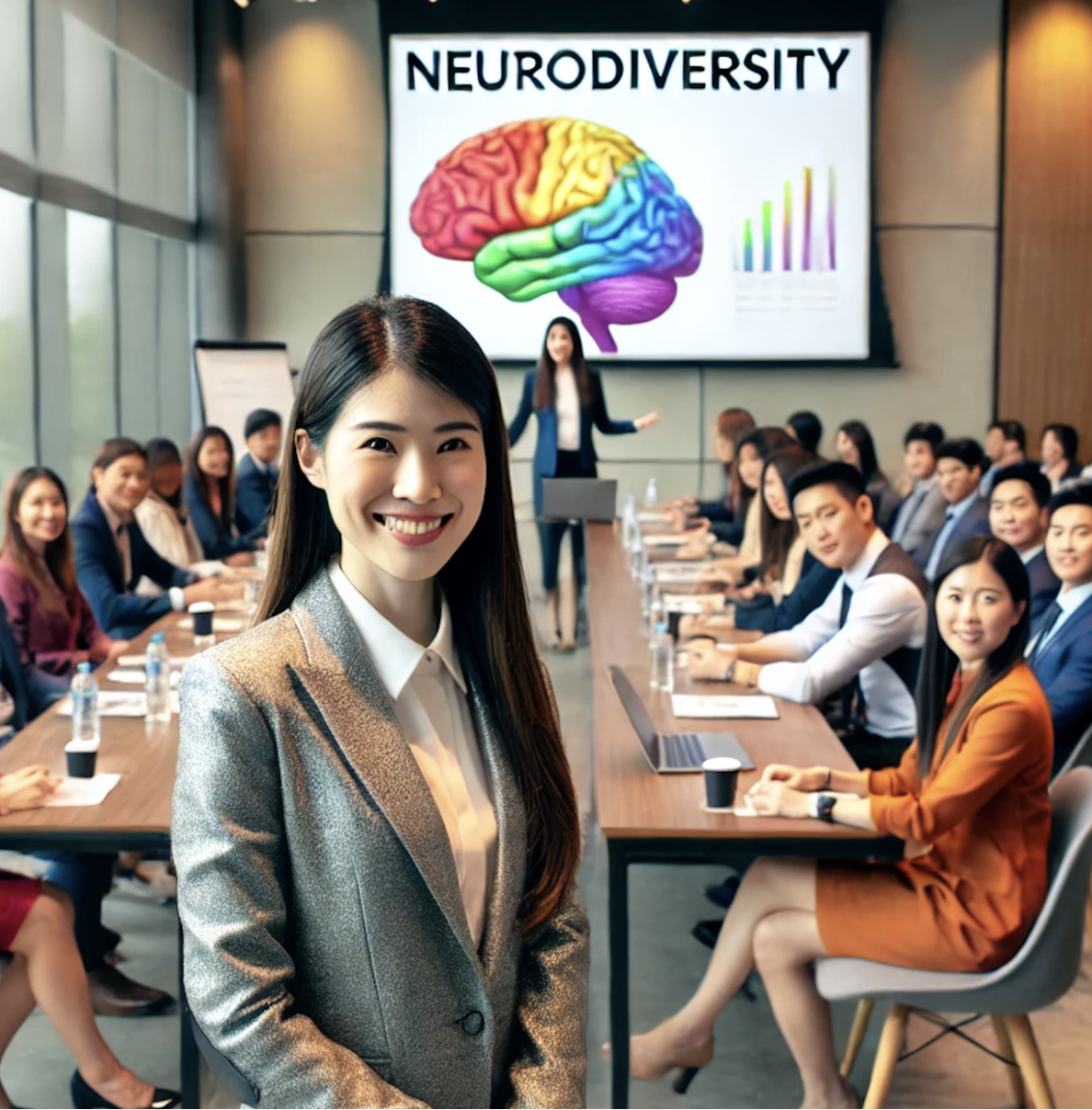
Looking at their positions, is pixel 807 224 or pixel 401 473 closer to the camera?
pixel 401 473

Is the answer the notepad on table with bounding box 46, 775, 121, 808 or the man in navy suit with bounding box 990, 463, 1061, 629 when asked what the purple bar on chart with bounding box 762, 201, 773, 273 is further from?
the notepad on table with bounding box 46, 775, 121, 808

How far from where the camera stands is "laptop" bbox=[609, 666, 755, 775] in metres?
3.24

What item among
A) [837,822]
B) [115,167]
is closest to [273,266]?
[115,167]

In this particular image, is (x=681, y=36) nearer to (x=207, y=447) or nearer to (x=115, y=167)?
(x=115, y=167)

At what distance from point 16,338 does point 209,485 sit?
1.12m

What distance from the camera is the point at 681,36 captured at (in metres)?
10.6

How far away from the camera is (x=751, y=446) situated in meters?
7.14

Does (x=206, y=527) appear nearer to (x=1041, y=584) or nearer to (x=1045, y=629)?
(x=1041, y=584)

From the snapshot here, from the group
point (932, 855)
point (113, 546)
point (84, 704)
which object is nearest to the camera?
point (932, 855)

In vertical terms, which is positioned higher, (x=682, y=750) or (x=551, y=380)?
(x=551, y=380)

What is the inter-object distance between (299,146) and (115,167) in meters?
2.66

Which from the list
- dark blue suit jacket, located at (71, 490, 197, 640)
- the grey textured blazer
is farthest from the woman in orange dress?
dark blue suit jacket, located at (71, 490, 197, 640)

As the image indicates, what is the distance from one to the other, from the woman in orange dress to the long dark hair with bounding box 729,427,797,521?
360 cm

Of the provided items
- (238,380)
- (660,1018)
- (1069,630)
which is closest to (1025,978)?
(660,1018)
